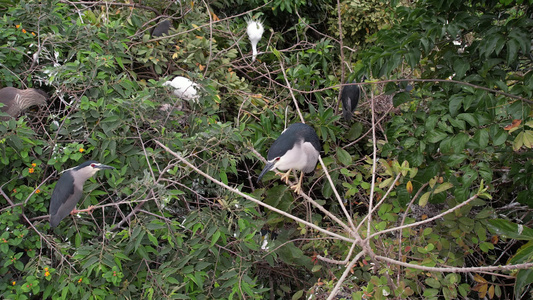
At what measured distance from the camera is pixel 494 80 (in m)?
1.75

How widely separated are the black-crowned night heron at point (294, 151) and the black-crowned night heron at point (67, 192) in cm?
90

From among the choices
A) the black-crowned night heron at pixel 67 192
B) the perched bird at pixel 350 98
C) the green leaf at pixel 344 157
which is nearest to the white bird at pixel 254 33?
the perched bird at pixel 350 98

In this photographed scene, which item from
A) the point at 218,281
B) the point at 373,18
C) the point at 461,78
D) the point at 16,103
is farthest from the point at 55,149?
the point at 373,18

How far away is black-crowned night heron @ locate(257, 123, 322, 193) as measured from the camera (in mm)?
2223

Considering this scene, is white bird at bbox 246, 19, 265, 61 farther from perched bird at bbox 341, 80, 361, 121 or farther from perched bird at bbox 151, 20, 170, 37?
perched bird at bbox 341, 80, 361, 121

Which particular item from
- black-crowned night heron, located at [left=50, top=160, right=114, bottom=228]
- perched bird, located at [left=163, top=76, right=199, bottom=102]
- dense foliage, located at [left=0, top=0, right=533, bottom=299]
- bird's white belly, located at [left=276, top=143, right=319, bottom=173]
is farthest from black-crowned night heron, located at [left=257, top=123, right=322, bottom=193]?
black-crowned night heron, located at [left=50, top=160, right=114, bottom=228]

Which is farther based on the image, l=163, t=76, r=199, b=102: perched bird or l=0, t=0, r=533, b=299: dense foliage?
l=163, t=76, r=199, b=102: perched bird

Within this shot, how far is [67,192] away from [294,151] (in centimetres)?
117

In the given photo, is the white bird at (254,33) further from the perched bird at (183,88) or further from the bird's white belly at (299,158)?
the bird's white belly at (299,158)

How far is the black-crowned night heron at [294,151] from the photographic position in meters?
2.22

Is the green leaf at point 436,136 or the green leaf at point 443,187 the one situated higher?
the green leaf at point 436,136

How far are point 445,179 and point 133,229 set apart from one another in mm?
1607

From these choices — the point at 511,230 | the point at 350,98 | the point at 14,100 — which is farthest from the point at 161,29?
the point at 511,230

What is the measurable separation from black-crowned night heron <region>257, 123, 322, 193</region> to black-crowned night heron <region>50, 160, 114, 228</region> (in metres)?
0.90
